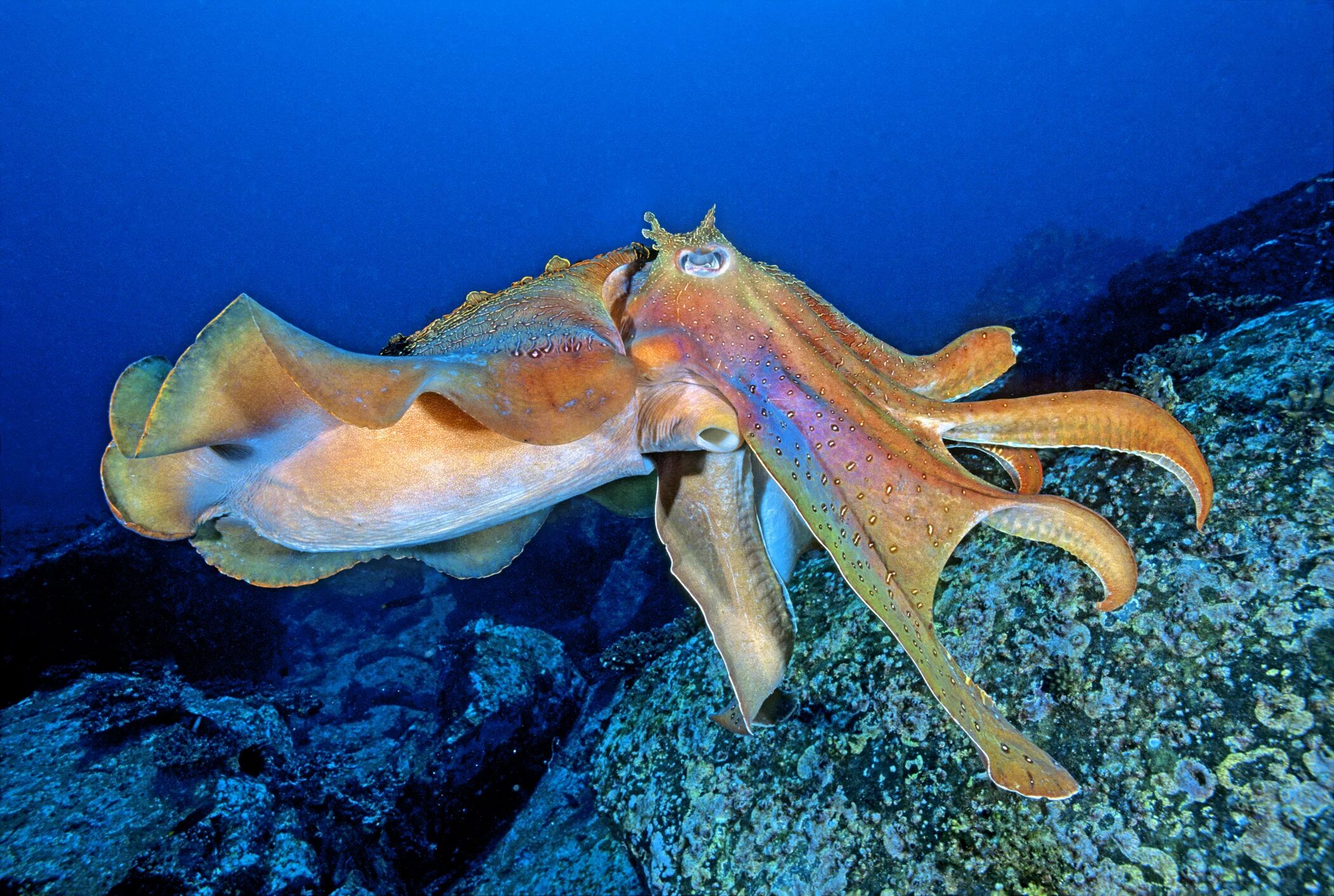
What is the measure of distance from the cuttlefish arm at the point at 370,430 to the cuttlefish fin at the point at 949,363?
0.66 metres

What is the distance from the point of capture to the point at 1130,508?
202cm

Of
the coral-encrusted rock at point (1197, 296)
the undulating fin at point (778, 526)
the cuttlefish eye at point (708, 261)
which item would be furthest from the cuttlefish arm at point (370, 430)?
the coral-encrusted rock at point (1197, 296)

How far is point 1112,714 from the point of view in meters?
1.71

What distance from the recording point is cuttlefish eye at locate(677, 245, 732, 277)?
5.61ft

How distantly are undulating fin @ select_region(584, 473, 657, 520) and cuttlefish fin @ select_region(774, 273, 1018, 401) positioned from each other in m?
1.01

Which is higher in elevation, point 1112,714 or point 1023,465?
point 1023,465

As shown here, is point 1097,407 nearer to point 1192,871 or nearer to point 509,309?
point 1192,871

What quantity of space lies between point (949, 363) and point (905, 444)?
0.41 meters

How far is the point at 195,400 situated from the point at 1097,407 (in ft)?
6.75

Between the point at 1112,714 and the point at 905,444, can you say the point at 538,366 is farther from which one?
the point at 1112,714

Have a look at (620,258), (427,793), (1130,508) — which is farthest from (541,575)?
(1130,508)

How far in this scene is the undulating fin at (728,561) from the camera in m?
2.00

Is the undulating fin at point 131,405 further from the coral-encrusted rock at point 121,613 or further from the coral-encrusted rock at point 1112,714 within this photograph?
the coral-encrusted rock at point 121,613

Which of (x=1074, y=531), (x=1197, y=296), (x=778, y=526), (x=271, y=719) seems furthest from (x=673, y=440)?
(x=1197, y=296)
